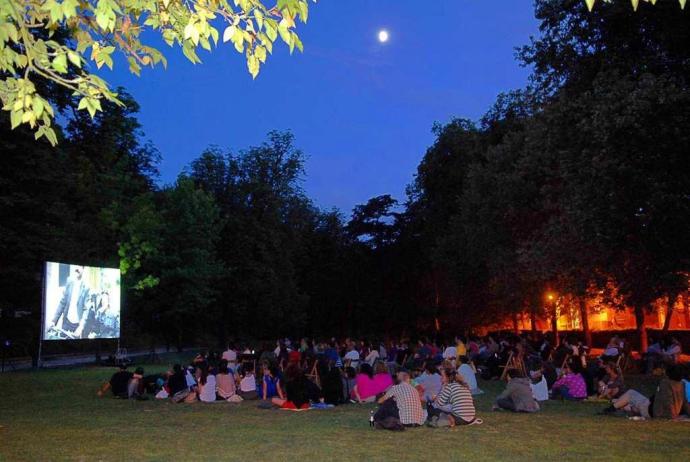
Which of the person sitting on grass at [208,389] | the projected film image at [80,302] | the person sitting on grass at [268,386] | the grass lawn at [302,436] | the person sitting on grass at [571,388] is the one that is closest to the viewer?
the grass lawn at [302,436]

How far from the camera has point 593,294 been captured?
2634 cm

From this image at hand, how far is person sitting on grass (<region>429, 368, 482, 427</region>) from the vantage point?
12211mm

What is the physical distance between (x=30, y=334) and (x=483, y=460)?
950 inches

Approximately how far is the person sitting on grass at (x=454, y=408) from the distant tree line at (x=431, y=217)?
7.43 m

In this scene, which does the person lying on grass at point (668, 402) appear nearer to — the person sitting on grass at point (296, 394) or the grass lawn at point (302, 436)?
the grass lawn at point (302, 436)

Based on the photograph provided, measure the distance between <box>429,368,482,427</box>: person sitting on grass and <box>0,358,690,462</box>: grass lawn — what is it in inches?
11.4

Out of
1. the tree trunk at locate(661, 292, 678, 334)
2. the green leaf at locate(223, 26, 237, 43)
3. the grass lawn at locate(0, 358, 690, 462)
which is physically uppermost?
the green leaf at locate(223, 26, 237, 43)

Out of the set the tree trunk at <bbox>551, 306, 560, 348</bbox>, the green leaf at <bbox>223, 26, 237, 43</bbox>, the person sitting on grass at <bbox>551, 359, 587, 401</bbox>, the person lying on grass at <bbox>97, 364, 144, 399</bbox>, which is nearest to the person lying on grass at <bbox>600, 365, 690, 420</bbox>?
the person sitting on grass at <bbox>551, 359, 587, 401</bbox>

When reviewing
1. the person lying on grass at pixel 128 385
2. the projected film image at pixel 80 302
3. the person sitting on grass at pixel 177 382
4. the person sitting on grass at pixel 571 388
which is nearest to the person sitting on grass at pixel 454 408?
the person sitting on grass at pixel 571 388

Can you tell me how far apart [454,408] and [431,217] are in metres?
40.7

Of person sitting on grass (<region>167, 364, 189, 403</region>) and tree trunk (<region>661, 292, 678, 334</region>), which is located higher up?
tree trunk (<region>661, 292, 678, 334</region>)

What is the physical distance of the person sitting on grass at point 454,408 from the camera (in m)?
12.2

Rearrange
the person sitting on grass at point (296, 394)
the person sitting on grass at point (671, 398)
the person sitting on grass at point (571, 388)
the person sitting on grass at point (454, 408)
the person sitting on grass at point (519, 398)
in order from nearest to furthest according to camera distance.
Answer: the person sitting on grass at point (454, 408) → the person sitting on grass at point (671, 398) → the person sitting on grass at point (519, 398) → the person sitting on grass at point (296, 394) → the person sitting on grass at point (571, 388)

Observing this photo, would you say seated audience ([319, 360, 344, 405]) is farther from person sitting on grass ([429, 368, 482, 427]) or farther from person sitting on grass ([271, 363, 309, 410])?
person sitting on grass ([429, 368, 482, 427])
